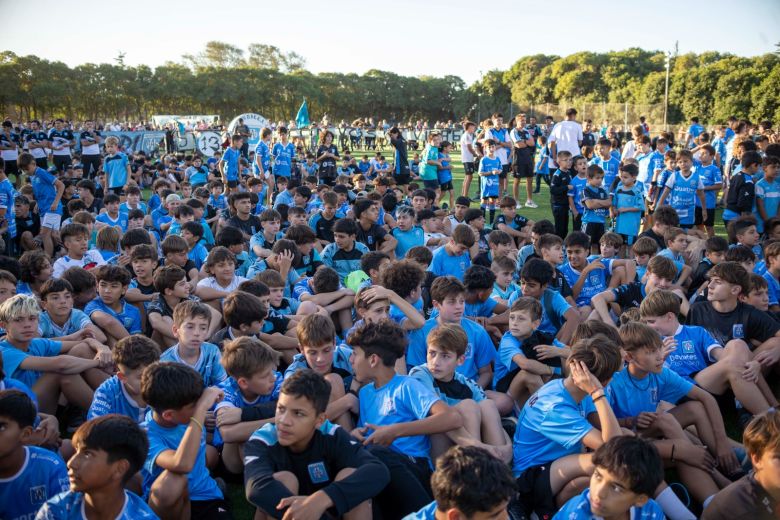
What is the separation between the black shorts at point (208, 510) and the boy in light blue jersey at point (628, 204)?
7762 millimetres

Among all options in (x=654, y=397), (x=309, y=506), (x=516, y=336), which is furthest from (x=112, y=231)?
(x=654, y=397)

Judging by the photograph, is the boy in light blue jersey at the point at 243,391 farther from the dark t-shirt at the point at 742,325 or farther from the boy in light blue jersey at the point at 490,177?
the boy in light blue jersey at the point at 490,177

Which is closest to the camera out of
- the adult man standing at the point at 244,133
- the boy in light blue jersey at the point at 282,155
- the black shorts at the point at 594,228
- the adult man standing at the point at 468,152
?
the black shorts at the point at 594,228

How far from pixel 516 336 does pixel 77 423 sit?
322 centimetres

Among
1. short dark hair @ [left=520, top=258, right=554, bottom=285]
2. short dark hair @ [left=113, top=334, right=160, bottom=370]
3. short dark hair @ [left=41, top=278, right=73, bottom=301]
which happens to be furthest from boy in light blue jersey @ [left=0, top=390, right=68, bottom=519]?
short dark hair @ [left=520, top=258, right=554, bottom=285]

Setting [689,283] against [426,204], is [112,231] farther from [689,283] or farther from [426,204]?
[689,283]

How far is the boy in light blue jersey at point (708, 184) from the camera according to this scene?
10.0m

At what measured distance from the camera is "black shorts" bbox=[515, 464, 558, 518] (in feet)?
10.6

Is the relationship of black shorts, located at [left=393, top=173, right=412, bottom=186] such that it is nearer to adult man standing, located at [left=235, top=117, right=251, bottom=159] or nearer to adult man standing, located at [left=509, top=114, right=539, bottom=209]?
adult man standing, located at [left=509, top=114, right=539, bottom=209]

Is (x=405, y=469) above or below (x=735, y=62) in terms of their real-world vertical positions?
below

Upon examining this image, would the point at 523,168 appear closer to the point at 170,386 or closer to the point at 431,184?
the point at 431,184

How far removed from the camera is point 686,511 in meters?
3.09

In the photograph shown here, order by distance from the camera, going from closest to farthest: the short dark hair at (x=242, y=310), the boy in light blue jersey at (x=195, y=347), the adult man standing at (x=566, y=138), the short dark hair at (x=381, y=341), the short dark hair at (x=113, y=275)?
the short dark hair at (x=381, y=341) → the boy in light blue jersey at (x=195, y=347) → the short dark hair at (x=242, y=310) → the short dark hair at (x=113, y=275) → the adult man standing at (x=566, y=138)

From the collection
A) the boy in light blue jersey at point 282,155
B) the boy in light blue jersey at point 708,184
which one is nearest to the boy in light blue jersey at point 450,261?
the boy in light blue jersey at point 708,184
